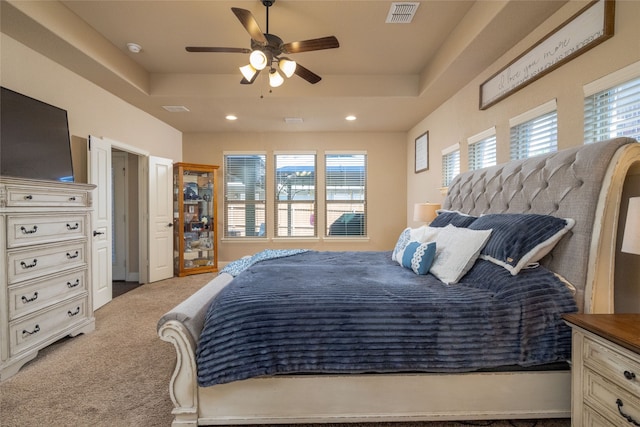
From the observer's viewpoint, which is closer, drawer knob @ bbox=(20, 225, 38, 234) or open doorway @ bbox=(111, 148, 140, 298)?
drawer knob @ bbox=(20, 225, 38, 234)

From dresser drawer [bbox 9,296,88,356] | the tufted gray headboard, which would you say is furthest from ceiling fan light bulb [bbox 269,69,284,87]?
dresser drawer [bbox 9,296,88,356]

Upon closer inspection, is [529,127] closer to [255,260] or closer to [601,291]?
[601,291]

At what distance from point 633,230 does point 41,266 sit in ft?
12.3

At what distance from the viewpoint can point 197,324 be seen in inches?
60.2

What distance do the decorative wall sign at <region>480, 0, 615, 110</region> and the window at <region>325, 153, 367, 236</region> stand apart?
9.81 feet

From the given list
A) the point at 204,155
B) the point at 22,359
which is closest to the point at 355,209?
the point at 204,155

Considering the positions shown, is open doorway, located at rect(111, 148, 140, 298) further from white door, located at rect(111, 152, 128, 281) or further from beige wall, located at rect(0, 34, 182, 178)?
beige wall, located at rect(0, 34, 182, 178)

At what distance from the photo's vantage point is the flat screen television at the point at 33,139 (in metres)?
2.36

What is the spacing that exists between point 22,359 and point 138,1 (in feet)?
9.95

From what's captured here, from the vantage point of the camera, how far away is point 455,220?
2.47 m

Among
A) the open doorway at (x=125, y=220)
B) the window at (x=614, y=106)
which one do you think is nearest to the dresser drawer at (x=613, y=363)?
the window at (x=614, y=106)

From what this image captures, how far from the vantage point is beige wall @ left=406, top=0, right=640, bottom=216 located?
1731 mm

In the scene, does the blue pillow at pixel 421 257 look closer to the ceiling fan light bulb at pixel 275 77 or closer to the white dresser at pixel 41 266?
the ceiling fan light bulb at pixel 275 77

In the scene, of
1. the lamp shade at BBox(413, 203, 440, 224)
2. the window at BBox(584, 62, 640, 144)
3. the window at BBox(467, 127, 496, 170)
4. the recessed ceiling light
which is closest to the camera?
the window at BBox(584, 62, 640, 144)
